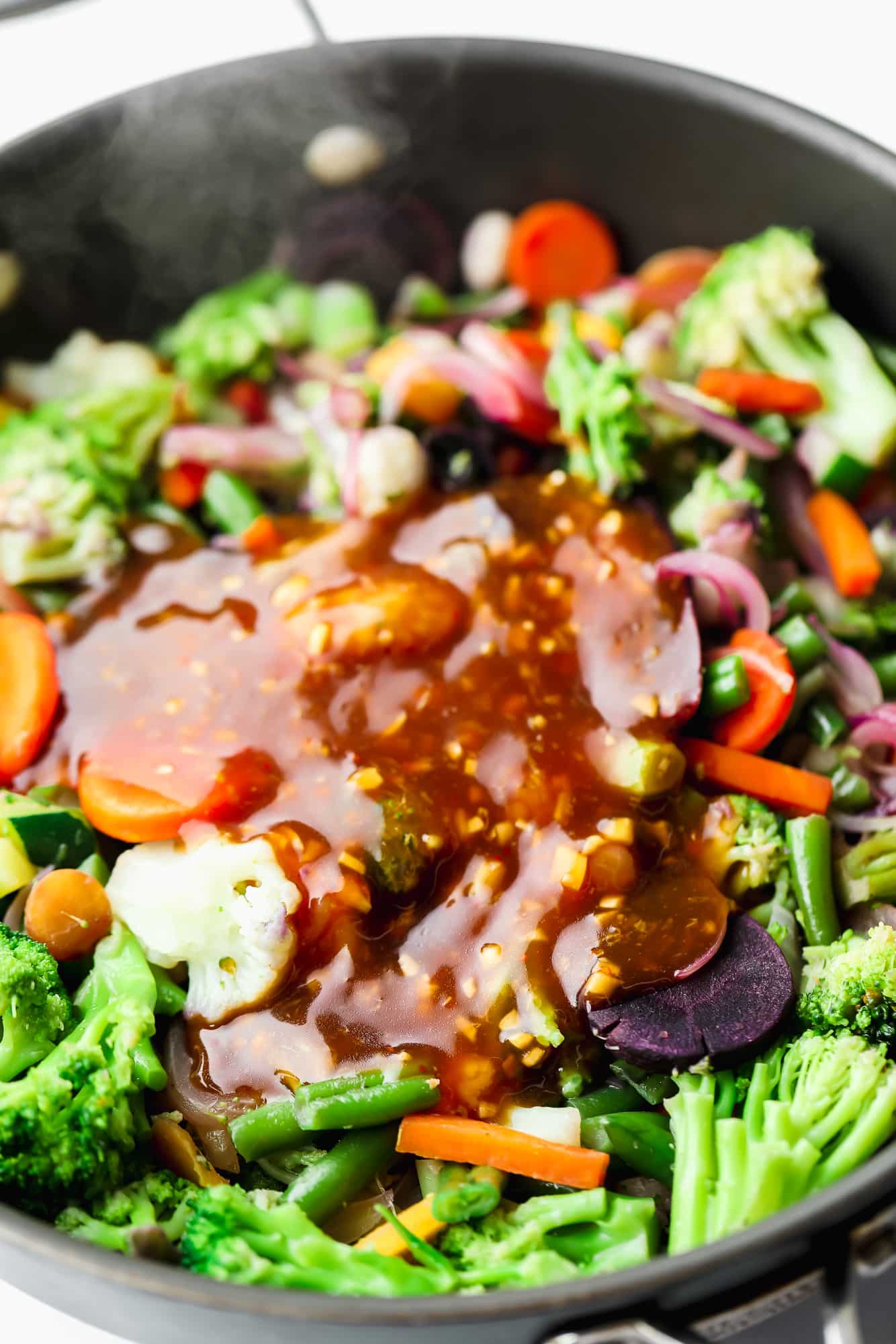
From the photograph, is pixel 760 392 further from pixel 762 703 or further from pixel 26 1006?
pixel 26 1006

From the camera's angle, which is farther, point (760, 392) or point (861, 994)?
point (760, 392)

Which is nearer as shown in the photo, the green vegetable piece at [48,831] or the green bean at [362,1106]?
the green bean at [362,1106]

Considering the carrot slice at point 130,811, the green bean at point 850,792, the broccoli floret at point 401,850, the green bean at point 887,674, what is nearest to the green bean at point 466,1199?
the broccoli floret at point 401,850

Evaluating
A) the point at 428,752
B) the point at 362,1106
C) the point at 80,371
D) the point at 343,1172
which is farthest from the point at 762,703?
the point at 80,371

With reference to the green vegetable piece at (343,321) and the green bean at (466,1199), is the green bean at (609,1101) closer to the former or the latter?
the green bean at (466,1199)

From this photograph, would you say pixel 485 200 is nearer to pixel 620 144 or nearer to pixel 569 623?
pixel 620 144

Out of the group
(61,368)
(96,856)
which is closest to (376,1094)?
(96,856)

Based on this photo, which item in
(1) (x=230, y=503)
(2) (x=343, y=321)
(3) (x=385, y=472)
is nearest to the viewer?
(3) (x=385, y=472)
